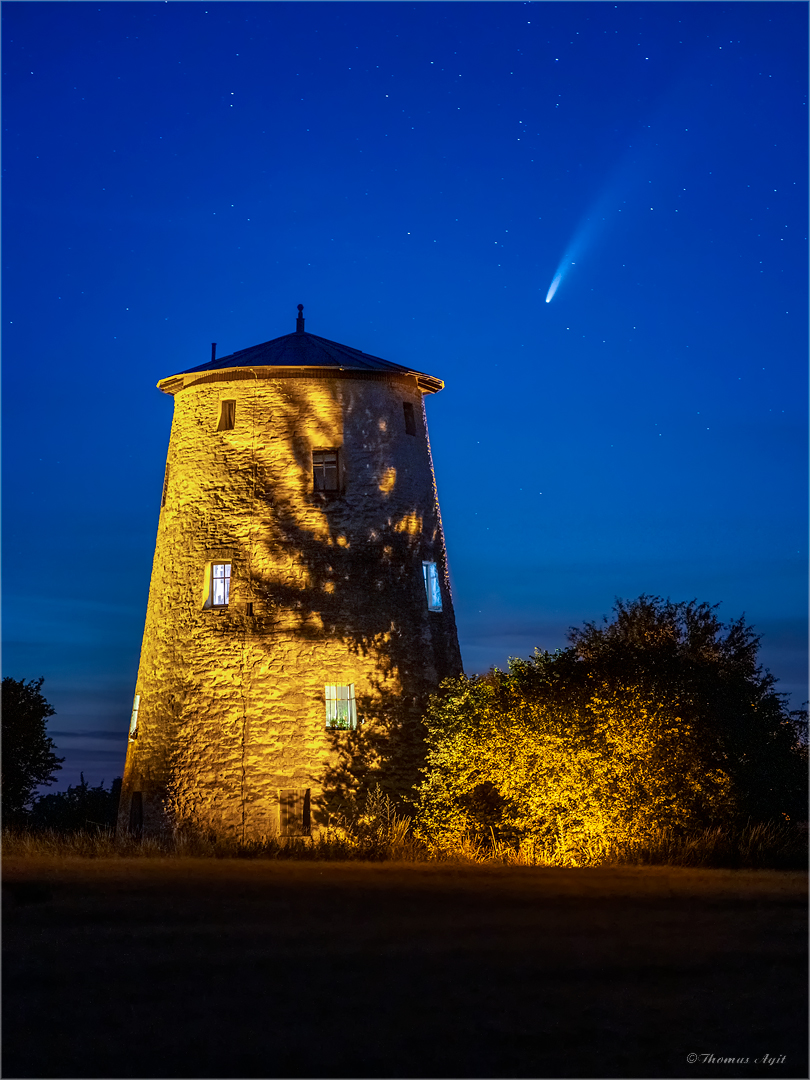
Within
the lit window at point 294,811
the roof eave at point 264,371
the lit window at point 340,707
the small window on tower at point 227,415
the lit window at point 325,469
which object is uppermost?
the roof eave at point 264,371

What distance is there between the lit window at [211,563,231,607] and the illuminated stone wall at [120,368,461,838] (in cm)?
25

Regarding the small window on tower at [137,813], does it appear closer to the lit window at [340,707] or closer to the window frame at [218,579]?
the window frame at [218,579]

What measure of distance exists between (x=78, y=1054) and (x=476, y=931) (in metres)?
6.45

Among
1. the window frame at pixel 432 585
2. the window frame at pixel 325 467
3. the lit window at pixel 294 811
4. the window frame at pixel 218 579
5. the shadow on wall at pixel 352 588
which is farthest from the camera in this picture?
the window frame at pixel 432 585

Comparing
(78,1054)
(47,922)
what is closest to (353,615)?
(47,922)

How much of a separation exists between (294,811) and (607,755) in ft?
28.2

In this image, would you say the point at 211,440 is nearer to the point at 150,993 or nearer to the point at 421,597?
the point at 421,597

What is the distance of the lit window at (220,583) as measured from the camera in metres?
30.4

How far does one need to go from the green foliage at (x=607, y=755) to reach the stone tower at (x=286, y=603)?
2.73 meters

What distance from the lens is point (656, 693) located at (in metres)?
24.3

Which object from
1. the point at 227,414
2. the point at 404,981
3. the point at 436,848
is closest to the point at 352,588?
the point at 227,414

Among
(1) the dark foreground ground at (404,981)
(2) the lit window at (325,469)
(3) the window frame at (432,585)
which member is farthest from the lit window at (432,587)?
(1) the dark foreground ground at (404,981)

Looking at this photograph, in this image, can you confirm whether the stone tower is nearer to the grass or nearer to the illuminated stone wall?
the illuminated stone wall

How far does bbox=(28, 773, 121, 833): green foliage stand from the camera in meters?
35.4
